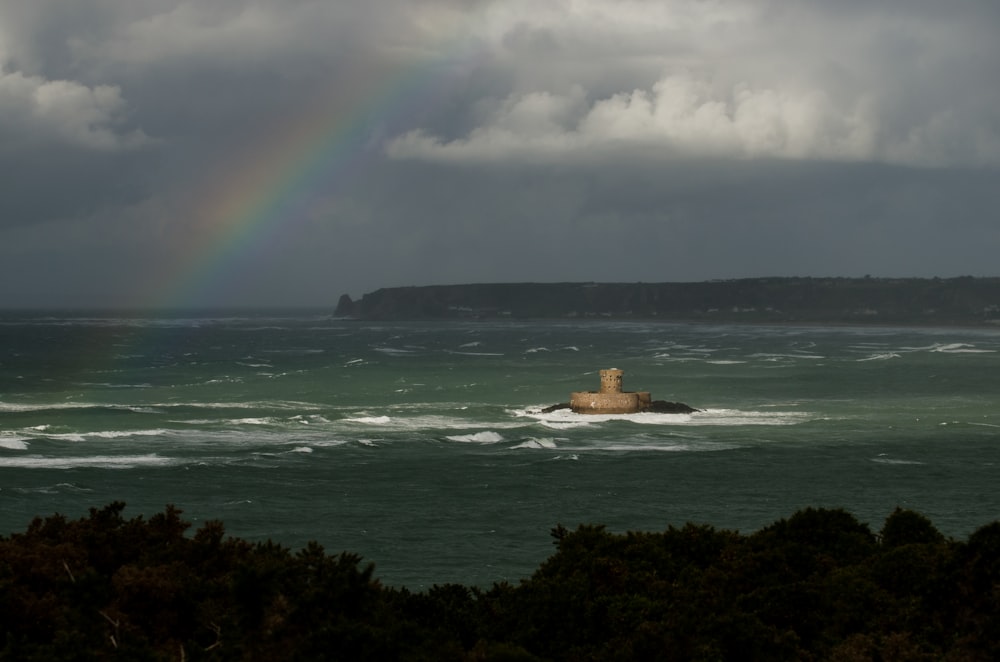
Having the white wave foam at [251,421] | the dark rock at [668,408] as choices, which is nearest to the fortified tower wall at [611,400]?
the dark rock at [668,408]

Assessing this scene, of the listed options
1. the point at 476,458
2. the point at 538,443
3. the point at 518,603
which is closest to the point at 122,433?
the point at 476,458

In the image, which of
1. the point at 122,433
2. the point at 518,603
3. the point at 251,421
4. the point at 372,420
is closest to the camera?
the point at 518,603

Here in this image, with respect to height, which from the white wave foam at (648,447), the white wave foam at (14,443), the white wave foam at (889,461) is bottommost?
the white wave foam at (889,461)

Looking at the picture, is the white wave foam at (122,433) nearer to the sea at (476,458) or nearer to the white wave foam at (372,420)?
the sea at (476,458)

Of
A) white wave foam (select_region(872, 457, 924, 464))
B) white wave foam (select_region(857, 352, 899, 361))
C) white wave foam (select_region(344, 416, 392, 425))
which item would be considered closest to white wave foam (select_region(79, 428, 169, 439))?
white wave foam (select_region(344, 416, 392, 425))

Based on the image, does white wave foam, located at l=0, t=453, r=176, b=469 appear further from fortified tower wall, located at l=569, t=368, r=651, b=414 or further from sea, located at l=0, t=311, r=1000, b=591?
fortified tower wall, located at l=569, t=368, r=651, b=414

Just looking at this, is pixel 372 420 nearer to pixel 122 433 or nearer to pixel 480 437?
pixel 480 437

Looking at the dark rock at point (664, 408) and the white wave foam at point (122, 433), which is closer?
the white wave foam at point (122, 433)
